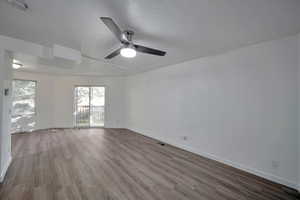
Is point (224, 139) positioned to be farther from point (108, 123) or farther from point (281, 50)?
point (108, 123)

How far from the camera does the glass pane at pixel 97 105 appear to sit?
23.5ft

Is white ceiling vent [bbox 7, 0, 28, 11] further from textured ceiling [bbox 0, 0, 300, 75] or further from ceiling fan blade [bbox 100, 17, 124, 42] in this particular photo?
ceiling fan blade [bbox 100, 17, 124, 42]

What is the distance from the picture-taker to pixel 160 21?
80.8 inches

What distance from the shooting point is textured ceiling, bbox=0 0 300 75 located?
1.71 meters

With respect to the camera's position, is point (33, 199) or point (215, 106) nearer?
point (33, 199)

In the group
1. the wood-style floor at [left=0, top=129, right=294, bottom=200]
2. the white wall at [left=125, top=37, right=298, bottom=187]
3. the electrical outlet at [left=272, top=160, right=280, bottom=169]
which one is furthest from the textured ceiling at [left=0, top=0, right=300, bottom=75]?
the wood-style floor at [left=0, top=129, right=294, bottom=200]

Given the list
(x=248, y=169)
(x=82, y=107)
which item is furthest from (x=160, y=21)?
(x=82, y=107)

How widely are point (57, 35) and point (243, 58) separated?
3.63 metres

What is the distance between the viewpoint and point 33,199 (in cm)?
205

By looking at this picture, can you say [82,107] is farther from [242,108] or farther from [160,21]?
[242,108]

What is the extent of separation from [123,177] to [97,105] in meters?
5.09

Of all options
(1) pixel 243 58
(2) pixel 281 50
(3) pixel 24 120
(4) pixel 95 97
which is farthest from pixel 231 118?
(3) pixel 24 120

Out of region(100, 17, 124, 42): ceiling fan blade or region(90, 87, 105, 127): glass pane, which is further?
region(90, 87, 105, 127): glass pane

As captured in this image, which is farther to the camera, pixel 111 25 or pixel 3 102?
pixel 3 102
